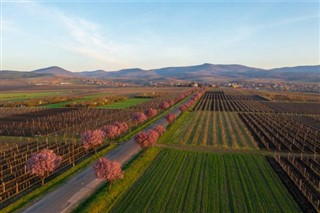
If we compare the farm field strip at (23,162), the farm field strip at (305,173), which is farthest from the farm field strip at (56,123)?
the farm field strip at (305,173)

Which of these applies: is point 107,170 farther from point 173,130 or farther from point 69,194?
point 173,130

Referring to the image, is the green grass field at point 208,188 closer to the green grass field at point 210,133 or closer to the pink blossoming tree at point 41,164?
the green grass field at point 210,133

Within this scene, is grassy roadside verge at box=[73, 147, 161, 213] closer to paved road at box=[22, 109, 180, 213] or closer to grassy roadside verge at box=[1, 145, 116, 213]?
paved road at box=[22, 109, 180, 213]

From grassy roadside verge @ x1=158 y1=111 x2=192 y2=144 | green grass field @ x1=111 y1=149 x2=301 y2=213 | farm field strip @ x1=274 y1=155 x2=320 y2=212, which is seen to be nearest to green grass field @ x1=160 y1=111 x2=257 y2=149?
grassy roadside verge @ x1=158 y1=111 x2=192 y2=144

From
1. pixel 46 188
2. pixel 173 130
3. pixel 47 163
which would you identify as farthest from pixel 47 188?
pixel 173 130

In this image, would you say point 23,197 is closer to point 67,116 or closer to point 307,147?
point 307,147

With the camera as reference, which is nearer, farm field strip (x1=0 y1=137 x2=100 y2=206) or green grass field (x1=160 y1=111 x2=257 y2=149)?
farm field strip (x1=0 y1=137 x2=100 y2=206)
